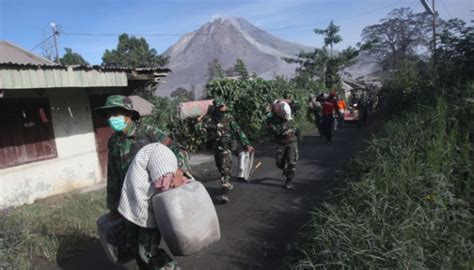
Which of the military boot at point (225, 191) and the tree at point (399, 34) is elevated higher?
the tree at point (399, 34)

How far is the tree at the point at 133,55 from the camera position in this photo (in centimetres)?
3600

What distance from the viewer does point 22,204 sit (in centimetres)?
696

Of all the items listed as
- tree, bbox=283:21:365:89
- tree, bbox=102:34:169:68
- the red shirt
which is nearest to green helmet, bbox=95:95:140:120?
the red shirt

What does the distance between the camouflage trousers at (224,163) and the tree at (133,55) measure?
3077 centimetres

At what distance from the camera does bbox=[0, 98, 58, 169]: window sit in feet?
22.7

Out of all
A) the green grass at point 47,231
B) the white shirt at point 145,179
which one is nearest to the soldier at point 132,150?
the white shirt at point 145,179

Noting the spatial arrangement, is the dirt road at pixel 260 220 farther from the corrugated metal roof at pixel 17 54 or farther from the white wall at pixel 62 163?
the corrugated metal roof at pixel 17 54

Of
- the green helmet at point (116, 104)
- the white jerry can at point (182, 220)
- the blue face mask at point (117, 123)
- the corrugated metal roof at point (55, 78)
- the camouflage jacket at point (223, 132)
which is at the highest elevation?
the corrugated metal roof at point (55, 78)

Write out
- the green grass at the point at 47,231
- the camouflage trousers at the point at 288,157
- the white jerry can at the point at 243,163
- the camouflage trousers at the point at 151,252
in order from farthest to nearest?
the camouflage trousers at the point at 288,157, the white jerry can at the point at 243,163, the green grass at the point at 47,231, the camouflage trousers at the point at 151,252

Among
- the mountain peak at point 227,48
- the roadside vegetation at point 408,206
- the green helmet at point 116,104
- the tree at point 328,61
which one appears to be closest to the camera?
the roadside vegetation at point 408,206

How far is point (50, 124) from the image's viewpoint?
768 centimetres

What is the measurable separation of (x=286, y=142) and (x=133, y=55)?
33945mm

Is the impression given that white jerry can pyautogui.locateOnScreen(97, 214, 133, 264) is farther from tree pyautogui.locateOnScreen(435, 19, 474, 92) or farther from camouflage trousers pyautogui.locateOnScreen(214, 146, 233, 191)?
tree pyautogui.locateOnScreen(435, 19, 474, 92)

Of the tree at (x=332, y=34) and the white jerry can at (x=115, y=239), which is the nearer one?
the white jerry can at (x=115, y=239)
